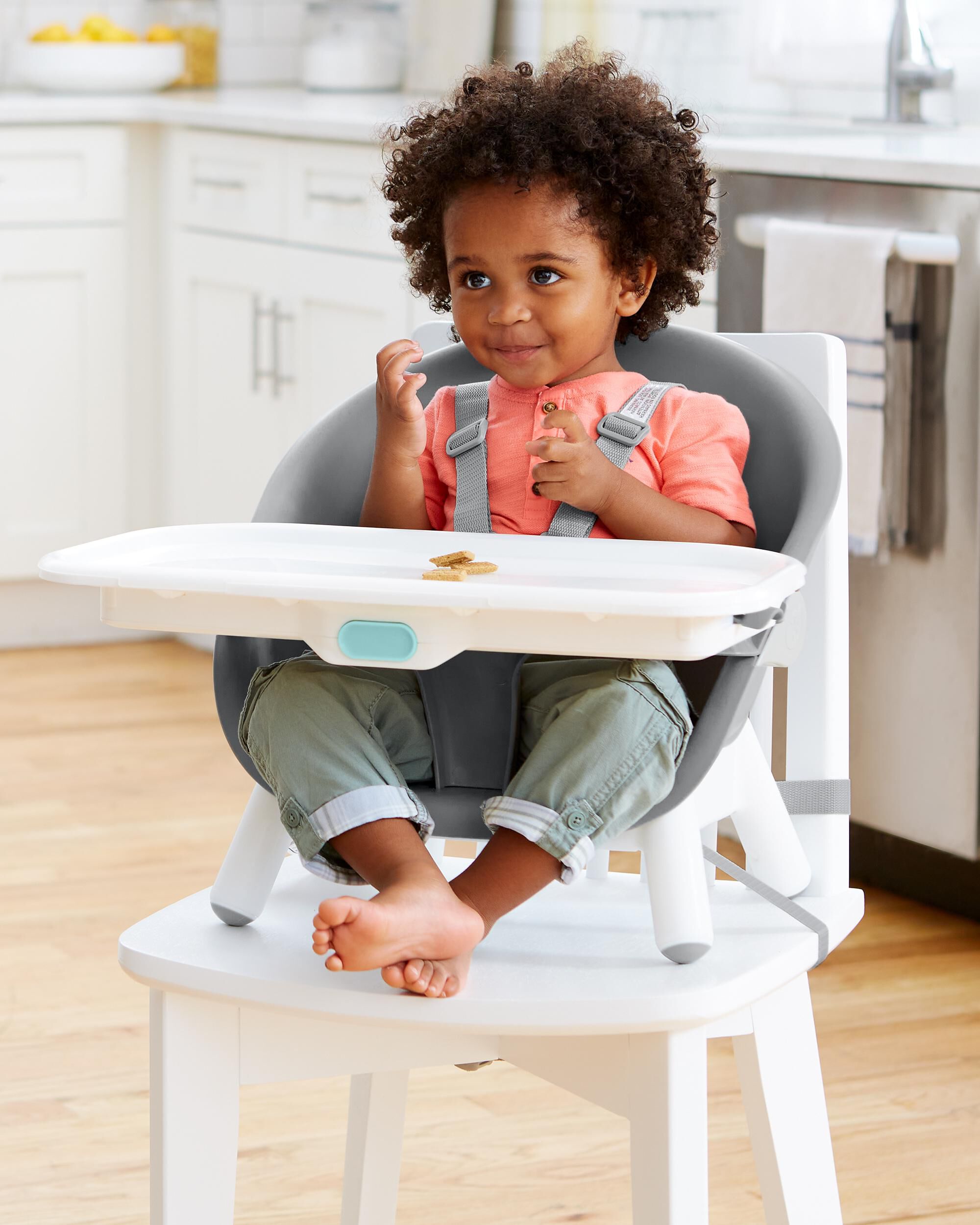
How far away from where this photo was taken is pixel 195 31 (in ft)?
12.9

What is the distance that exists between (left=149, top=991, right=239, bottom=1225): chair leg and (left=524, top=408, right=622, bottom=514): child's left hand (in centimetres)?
38

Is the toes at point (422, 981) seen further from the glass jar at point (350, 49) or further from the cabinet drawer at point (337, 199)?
the glass jar at point (350, 49)

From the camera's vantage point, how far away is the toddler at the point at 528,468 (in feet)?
3.41

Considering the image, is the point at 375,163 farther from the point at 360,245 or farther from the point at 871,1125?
the point at 871,1125

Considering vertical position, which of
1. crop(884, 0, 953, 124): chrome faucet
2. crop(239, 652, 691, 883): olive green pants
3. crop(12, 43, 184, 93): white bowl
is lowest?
crop(239, 652, 691, 883): olive green pants

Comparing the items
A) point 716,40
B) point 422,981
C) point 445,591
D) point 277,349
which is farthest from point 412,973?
point 716,40

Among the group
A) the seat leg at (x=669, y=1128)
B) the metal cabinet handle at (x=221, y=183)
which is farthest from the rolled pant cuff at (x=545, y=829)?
the metal cabinet handle at (x=221, y=183)

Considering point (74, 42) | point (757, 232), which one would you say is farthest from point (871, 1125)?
point (74, 42)

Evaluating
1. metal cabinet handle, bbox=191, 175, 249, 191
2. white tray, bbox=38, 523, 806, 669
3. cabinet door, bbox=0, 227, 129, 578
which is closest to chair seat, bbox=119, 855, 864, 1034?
white tray, bbox=38, 523, 806, 669

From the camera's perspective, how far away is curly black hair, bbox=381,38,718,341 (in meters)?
1.23

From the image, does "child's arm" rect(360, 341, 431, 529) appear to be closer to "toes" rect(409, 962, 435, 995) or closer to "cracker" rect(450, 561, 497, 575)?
"cracker" rect(450, 561, 497, 575)

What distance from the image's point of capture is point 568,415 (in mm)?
1167

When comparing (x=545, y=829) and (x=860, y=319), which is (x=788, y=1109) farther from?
(x=860, y=319)

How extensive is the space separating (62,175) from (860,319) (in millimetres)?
1840
